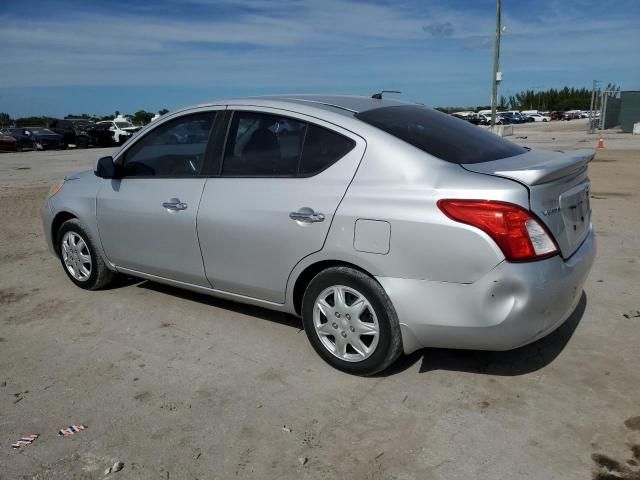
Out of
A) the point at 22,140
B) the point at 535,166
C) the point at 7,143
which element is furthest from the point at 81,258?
the point at 22,140

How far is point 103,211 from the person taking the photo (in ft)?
15.1

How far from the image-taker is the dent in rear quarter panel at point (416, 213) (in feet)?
9.31

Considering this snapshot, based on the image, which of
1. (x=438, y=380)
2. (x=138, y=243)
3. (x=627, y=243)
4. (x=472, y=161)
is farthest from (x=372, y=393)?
(x=627, y=243)

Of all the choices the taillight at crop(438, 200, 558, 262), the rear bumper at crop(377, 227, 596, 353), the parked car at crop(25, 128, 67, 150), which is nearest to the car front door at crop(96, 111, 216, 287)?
the rear bumper at crop(377, 227, 596, 353)

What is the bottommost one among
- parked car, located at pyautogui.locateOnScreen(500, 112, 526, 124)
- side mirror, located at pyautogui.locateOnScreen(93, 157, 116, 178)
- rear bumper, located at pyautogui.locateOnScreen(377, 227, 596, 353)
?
parked car, located at pyautogui.locateOnScreen(500, 112, 526, 124)

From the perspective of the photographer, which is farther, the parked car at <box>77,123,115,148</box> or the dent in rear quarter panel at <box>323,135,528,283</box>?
the parked car at <box>77,123,115,148</box>

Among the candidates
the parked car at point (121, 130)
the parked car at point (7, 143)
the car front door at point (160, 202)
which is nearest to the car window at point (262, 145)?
the car front door at point (160, 202)

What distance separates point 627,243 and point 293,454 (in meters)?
5.28

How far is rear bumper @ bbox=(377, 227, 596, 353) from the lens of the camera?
9.29 feet

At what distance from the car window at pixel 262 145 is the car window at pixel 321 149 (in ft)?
0.19

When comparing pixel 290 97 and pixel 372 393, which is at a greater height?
pixel 290 97

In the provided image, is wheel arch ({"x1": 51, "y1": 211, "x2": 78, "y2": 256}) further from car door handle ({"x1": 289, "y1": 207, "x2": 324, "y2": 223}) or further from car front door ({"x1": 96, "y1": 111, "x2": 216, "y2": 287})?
car door handle ({"x1": 289, "y1": 207, "x2": 324, "y2": 223})

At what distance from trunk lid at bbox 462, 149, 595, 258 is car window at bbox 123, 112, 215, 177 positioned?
1.95m

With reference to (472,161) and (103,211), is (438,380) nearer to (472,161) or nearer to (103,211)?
(472,161)
